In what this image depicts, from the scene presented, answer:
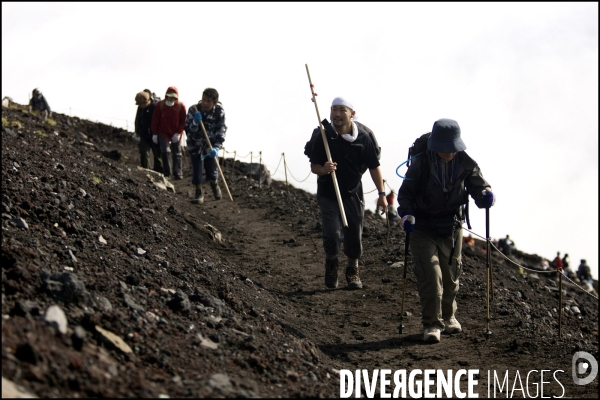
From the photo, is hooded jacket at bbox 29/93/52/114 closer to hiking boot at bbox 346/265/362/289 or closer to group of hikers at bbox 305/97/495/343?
hiking boot at bbox 346/265/362/289

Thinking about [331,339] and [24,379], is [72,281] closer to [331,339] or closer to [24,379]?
[24,379]

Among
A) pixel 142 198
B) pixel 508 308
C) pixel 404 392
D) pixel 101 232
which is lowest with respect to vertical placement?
pixel 404 392

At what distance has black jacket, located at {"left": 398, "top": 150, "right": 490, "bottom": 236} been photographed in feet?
29.0

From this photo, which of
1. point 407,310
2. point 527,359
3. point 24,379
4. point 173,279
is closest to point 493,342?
point 527,359

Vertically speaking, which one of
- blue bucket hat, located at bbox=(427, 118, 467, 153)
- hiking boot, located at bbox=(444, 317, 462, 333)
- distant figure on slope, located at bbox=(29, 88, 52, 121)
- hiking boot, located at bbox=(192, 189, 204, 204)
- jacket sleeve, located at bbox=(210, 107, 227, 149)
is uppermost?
distant figure on slope, located at bbox=(29, 88, 52, 121)

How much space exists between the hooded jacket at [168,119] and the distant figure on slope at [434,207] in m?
9.01

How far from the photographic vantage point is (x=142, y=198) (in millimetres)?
13352

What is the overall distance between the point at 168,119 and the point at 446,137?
31.1 ft

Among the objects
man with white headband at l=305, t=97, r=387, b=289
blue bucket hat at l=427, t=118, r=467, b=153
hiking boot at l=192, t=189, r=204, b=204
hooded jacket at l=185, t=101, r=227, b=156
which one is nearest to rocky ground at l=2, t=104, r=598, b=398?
man with white headband at l=305, t=97, r=387, b=289

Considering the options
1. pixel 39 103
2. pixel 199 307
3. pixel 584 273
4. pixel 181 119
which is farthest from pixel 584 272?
pixel 199 307

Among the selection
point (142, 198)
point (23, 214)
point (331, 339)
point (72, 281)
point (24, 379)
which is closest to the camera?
point (24, 379)

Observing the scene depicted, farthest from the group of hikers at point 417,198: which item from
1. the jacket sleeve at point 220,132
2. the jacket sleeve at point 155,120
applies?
the jacket sleeve at point 155,120

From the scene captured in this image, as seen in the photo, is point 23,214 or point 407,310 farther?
point 407,310

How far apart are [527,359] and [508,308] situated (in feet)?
7.14
